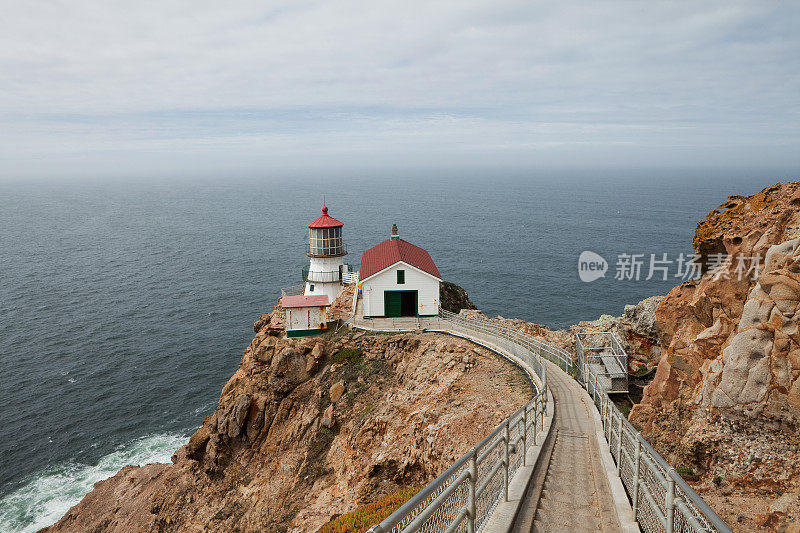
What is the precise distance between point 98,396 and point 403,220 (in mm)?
100604

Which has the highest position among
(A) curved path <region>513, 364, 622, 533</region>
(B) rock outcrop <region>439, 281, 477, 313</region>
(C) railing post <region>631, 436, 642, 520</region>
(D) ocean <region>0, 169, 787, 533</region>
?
(C) railing post <region>631, 436, 642, 520</region>

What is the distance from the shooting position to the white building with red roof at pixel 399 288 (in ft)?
104

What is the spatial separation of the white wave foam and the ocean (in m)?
0.10

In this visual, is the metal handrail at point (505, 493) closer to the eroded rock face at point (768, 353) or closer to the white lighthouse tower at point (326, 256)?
the eroded rock face at point (768, 353)

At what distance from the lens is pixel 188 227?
12750 centimetres

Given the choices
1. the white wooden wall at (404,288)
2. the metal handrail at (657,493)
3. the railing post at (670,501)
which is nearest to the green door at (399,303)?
the white wooden wall at (404,288)

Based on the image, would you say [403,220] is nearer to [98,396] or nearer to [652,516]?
[98,396]

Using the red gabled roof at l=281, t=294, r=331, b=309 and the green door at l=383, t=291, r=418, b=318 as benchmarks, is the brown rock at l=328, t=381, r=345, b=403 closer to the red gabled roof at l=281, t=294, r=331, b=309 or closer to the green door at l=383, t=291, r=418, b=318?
the red gabled roof at l=281, t=294, r=331, b=309

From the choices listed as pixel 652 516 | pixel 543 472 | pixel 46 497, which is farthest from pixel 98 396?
pixel 652 516

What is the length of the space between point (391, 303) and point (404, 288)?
133cm

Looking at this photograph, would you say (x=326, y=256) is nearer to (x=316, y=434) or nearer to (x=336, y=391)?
(x=336, y=391)

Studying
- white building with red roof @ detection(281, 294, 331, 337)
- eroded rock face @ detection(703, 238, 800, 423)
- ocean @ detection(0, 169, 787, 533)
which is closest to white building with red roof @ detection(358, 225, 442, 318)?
white building with red roof @ detection(281, 294, 331, 337)

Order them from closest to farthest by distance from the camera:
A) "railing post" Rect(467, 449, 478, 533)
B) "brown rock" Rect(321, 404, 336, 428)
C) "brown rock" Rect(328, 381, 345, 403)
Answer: "railing post" Rect(467, 449, 478, 533)
"brown rock" Rect(321, 404, 336, 428)
"brown rock" Rect(328, 381, 345, 403)

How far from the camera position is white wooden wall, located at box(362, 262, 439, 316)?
31594 millimetres
